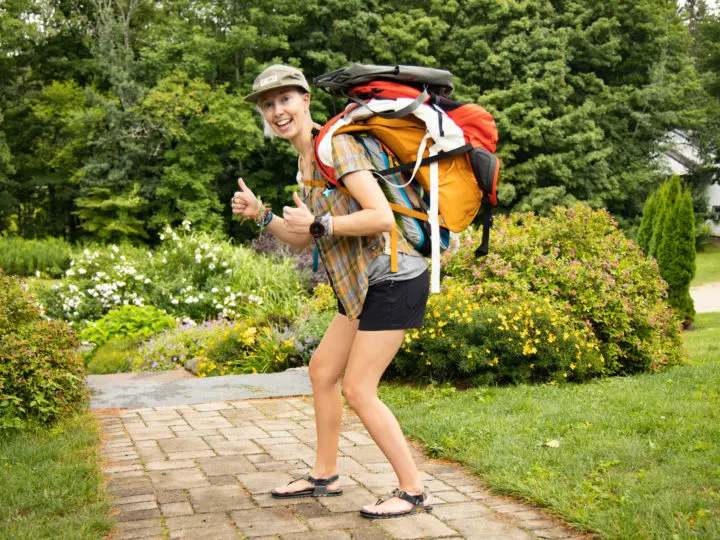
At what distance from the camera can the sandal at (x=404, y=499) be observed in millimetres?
3377

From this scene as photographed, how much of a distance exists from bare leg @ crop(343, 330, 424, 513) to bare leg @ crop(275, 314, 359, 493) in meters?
0.17

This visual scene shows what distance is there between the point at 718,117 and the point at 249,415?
117 feet

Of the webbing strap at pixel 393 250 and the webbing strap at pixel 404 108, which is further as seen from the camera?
the webbing strap at pixel 393 250

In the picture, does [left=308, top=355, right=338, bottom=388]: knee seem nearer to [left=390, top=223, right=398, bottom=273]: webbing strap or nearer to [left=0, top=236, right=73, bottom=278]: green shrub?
[left=390, top=223, right=398, bottom=273]: webbing strap

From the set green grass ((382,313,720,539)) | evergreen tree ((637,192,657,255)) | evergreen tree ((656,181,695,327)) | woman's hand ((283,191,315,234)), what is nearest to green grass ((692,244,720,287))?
evergreen tree ((637,192,657,255))

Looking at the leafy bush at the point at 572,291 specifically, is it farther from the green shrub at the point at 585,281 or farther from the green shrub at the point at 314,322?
the green shrub at the point at 314,322

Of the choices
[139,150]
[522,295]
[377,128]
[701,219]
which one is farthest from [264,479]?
[701,219]

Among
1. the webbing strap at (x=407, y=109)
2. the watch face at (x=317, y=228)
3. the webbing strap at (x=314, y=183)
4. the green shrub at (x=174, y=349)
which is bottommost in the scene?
the green shrub at (x=174, y=349)

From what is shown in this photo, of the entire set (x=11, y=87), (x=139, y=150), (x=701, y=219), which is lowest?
(x=701, y=219)

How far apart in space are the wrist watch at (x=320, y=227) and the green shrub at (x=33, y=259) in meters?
18.0

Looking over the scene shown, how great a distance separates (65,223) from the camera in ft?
99.8

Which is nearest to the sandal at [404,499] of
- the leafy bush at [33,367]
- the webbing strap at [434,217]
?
the webbing strap at [434,217]

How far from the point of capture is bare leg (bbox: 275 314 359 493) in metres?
3.51

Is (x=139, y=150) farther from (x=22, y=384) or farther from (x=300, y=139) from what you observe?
(x=300, y=139)
